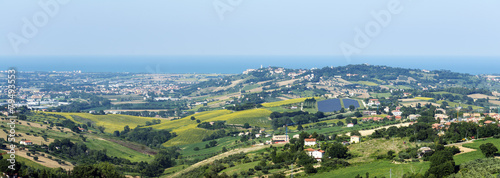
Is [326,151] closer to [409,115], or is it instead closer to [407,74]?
[409,115]

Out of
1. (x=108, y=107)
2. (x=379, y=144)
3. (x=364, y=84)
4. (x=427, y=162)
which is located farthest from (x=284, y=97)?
(x=427, y=162)

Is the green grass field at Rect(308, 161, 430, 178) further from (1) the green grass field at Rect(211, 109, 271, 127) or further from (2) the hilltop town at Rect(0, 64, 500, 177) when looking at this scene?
(1) the green grass field at Rect(211, 109, 271, 127)

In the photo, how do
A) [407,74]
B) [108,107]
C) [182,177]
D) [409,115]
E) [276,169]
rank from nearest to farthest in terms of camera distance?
[276,169]
[182,177]
[409,115]
[108,107]
[407,74]

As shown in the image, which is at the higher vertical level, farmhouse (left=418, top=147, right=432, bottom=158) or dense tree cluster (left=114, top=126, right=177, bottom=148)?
farmhouse (left=418, top=147, right=432, bottom=158)

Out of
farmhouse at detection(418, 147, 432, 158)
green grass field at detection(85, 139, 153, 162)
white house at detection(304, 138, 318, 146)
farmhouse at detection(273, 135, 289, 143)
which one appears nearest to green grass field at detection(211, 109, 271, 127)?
farmhouse at detection(273, 135, 289, 143)

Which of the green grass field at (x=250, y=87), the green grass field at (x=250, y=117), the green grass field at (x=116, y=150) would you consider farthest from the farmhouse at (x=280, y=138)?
the green grass field at (x=250, y=87)

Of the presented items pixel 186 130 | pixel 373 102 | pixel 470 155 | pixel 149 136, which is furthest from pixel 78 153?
pixel 373 102

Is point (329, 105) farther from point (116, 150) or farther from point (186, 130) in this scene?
point (116, 150)
